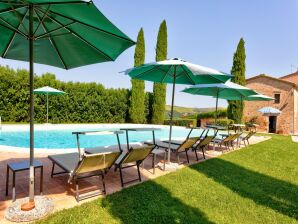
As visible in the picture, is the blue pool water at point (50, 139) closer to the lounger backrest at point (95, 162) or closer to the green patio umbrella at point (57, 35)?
the green patio umbrella at point (57, 35)

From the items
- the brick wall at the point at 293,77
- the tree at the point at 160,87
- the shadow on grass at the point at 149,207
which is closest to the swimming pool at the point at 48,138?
the shadow on grass at the point at 149,207

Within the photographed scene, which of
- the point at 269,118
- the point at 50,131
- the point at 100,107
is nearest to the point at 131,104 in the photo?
the point at 100,107

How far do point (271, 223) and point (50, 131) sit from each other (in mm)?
14184

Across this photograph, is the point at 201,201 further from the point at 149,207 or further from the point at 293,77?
the point at 293,77

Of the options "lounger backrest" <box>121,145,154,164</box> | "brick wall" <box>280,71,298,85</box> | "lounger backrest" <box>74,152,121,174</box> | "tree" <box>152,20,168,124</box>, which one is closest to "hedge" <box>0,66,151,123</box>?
"tree" <box>152,20,168,124</box>

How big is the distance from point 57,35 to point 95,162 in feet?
7.26

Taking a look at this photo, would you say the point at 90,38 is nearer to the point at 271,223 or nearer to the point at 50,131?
the point at 271,223

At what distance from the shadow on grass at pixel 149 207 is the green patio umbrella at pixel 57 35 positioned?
1327mm

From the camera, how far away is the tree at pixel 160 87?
78.3 ft

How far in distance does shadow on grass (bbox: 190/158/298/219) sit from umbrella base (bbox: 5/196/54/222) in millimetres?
3622

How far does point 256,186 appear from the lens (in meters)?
5.23

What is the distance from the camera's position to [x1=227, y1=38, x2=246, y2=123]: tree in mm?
24672

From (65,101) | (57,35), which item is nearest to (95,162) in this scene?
(57,35)

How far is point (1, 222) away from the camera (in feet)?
10.0
